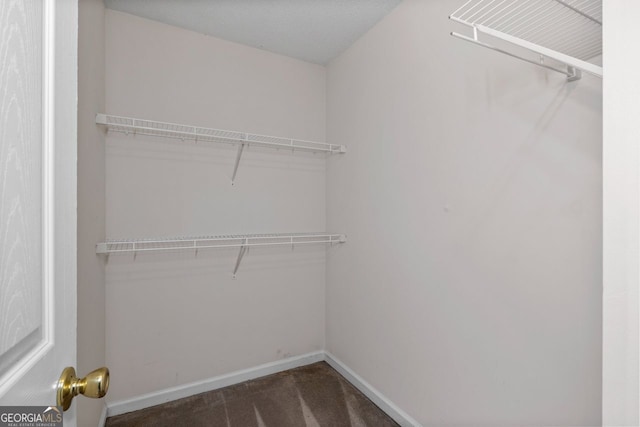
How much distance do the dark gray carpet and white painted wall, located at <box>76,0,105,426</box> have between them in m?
0.38

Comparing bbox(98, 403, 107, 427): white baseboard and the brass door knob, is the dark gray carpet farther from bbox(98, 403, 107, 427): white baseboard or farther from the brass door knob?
the brass door knob

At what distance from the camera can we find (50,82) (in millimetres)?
529

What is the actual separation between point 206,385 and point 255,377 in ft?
1.12

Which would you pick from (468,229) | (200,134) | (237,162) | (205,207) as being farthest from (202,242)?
(468,229)

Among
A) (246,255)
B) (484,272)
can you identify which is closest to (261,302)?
(246,255)

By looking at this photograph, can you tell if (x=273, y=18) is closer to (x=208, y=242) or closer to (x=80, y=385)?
(x=208, y=242)

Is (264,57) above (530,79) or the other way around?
above

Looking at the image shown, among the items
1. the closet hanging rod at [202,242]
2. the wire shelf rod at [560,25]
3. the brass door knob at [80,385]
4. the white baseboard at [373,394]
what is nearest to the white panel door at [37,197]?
the brass door knob at [80,385]

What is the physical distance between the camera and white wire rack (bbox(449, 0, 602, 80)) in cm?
83

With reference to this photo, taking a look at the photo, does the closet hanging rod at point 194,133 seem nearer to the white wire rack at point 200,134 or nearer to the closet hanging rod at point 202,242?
the white wire rack at point 200,134

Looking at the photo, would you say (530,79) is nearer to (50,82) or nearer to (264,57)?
(50,82)

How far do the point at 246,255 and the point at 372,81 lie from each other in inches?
59.4

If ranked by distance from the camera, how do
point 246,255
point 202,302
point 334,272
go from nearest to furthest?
point 202,302 < point 246,255 < point 334,272

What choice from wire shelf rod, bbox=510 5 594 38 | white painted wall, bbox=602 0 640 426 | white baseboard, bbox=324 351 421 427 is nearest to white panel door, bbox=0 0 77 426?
white painted wall, bbox=602 0 640 426
